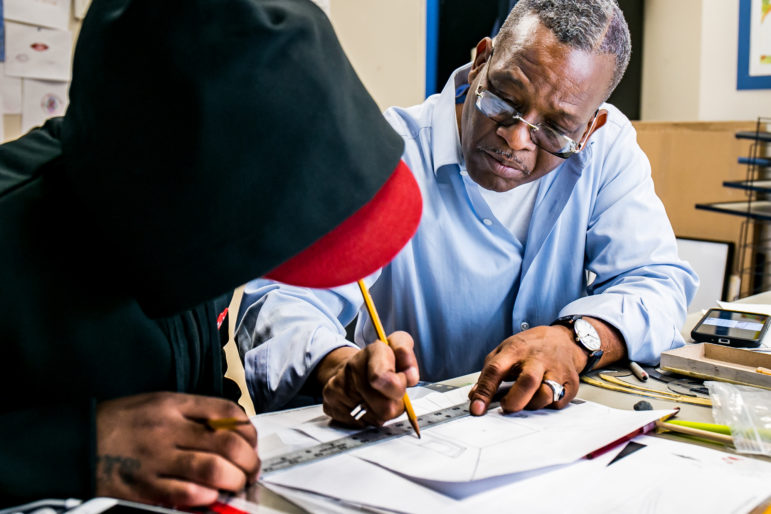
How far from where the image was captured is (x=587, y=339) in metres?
1.12

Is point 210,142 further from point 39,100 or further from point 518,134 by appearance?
point 39,100

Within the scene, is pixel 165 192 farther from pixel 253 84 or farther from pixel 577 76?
pixel 577 76

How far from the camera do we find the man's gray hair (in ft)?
3.80

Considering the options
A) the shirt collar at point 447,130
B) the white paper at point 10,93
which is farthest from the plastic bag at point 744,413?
the white paper at point 10,93

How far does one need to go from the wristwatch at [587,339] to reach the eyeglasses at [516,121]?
1.03 ft

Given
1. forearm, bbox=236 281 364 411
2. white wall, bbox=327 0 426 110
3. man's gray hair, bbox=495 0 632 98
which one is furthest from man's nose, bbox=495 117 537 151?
white wall, bbox=327 0 426 110

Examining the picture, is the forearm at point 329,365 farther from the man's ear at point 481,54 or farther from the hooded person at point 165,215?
the man's ear at point 481,54

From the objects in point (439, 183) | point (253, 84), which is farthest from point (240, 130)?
point (439, 183)

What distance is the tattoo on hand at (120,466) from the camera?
578 millimetres

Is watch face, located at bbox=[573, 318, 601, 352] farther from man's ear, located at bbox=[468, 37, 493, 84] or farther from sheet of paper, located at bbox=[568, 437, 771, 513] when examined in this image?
man's ear, located at bbox=[468, 37, 493, 84]

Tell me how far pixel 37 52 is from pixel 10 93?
0.12 m

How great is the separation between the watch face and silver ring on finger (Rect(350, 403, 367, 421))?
0.45 meters

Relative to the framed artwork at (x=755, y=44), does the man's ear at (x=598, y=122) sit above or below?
below

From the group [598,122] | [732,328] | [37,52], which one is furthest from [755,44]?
[37,52]
